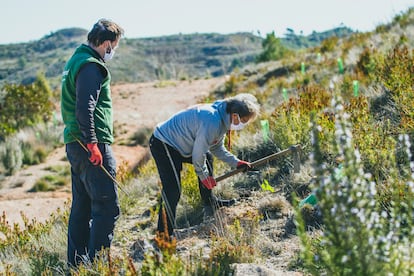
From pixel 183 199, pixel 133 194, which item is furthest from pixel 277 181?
pixel 133 194

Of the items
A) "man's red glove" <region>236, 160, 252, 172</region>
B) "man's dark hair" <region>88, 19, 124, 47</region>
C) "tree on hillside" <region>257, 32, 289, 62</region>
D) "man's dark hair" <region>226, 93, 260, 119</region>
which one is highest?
"tree on hillside" <region>257, 32, 289, 62</region>

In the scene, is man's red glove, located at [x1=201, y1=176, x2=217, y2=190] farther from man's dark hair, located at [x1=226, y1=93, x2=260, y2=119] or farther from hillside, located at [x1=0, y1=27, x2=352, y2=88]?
hillside, located at [x1=0, y1=27, x2=352, y2=88]

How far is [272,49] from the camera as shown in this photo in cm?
2472

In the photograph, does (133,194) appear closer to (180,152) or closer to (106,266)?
(180,152)

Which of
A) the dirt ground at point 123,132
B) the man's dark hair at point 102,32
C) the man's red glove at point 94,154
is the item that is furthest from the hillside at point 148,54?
the man's red glove at point 94,154

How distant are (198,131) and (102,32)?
1.14 meters

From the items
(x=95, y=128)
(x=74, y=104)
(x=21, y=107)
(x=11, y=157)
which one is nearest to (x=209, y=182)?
(x=95, y=128)

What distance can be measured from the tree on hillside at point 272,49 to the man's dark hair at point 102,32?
2045cm

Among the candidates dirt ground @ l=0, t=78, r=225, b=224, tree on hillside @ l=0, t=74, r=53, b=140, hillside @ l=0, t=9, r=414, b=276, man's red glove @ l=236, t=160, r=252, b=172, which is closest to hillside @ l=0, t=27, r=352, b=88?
dirt ground @ l=0, t=78, r=225, b=224

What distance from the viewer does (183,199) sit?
5.69 metres

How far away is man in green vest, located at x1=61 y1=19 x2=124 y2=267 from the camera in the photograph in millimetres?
3855

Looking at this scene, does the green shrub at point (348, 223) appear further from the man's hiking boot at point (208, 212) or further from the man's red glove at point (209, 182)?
the man's hiking boot at point (208, 212)

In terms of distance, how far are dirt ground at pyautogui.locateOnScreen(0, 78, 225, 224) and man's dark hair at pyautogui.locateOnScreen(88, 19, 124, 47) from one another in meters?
3.18

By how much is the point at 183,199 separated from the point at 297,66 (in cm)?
901
